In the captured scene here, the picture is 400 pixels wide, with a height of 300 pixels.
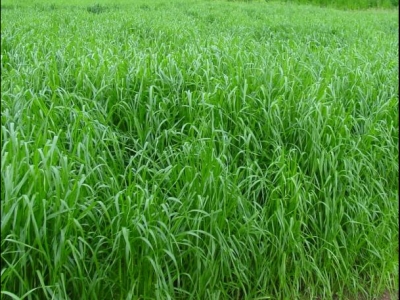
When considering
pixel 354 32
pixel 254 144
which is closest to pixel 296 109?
pixel 254 144

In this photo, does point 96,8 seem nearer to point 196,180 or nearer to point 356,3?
point 356,3

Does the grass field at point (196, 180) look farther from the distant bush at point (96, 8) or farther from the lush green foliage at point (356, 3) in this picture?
the lush green foliage at point (356, 3)

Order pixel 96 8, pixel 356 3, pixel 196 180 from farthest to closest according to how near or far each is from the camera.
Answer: pixel 356 3 → pixel 96 8 → pixel 196 180

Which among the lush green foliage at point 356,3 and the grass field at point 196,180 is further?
the lush green foliage at point 356,3

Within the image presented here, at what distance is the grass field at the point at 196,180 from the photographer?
2.22m

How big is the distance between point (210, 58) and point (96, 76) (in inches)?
42.8

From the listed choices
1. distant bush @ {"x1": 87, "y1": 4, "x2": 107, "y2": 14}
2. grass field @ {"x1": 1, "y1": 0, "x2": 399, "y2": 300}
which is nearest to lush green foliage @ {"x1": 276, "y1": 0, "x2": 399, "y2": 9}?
distant bush @ {"x1": 87, "y1": 4, "x2": 107, "y2": 14}

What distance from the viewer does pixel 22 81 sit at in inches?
141

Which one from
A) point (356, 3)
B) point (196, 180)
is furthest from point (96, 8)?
point (196, 180)

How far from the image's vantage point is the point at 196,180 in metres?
2.59

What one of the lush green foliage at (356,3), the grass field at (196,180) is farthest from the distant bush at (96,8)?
the lush green foliage at (356,3)

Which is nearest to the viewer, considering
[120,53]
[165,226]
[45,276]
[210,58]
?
[45,276]

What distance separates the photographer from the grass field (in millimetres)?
2217

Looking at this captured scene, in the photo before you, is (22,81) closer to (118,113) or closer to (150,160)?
(118,113)
